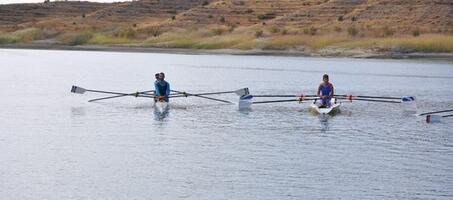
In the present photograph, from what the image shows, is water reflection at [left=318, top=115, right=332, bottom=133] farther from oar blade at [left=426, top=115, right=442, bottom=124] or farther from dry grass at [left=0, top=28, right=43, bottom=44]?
dry grass at [left=0, top=28, right=43, bottom=44]

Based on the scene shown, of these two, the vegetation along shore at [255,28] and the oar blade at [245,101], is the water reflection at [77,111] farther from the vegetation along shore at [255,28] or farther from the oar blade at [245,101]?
the vegetation along shore at [255,28]

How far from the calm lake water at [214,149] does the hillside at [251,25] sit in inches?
1599

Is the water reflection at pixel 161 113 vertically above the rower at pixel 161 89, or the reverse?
the rower at pixel 161 89

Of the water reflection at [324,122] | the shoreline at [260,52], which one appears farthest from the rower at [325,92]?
the shoreline at [260,52]

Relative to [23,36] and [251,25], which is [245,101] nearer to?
[251,25]

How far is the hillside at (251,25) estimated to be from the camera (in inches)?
3632

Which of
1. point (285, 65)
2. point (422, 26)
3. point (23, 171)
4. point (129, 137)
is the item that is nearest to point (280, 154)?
point (129, 137)

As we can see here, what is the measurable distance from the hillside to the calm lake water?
4062cm

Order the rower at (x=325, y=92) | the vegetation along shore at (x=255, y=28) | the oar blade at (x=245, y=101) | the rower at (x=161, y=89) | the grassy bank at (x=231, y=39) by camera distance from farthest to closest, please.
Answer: the vegetation along shore at (x=255, y=28) → the grassy bank at (x=231, y=39) → the oar blade at (x=245, y=101) → the rower at (x=161, y=89) → the rower at (x=325, y=92)

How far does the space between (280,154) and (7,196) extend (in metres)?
8.52

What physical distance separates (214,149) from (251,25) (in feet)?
269

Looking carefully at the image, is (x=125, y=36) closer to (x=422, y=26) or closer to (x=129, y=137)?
(x=422, y=26)

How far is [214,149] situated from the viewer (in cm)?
2794

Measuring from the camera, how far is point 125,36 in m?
109
